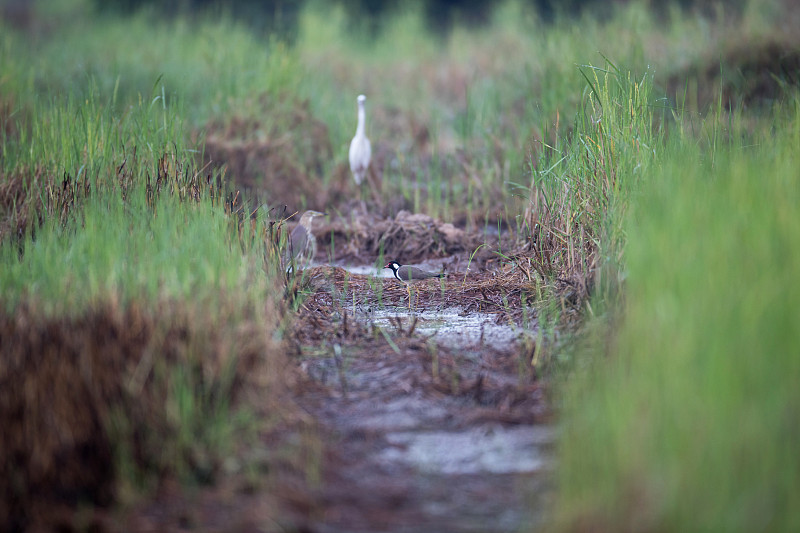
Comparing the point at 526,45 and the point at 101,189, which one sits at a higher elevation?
the point at 526,45

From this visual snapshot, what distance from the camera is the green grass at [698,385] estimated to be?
7.38ft

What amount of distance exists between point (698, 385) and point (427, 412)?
120 cm

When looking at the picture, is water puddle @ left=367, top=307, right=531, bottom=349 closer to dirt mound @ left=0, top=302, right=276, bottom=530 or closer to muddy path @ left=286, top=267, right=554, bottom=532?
muddy path @ left=286, top=267, right=554, bottom=532

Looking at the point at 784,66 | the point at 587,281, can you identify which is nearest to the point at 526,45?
the point at 784,66

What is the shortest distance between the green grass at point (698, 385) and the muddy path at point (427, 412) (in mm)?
304

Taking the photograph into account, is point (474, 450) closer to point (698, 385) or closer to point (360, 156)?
point (698, 385)

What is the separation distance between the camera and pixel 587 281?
14.0 feet

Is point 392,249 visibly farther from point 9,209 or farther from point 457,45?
point 457,45

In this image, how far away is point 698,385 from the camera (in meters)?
2.53

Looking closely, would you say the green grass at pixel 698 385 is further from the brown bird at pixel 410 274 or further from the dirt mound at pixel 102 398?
the brown bird at pixel 410 274

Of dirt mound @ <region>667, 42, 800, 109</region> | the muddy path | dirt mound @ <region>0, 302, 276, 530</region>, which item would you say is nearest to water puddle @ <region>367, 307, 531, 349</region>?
the muddy path

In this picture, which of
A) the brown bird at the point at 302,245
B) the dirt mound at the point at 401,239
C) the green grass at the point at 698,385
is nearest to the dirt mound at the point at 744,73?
the dirt mound at the point at 401,239

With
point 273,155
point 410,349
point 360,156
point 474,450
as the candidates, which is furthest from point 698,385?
point 273,155

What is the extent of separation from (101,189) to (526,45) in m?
7.41
